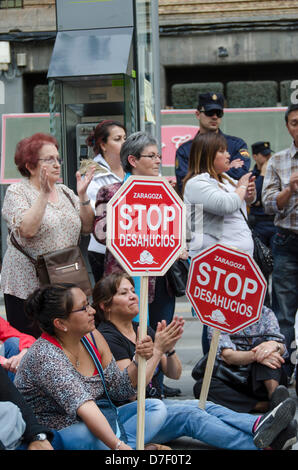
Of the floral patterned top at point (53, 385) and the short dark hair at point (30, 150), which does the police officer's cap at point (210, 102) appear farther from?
the floral patterned top at point (53, 385)

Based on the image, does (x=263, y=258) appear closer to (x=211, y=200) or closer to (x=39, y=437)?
(x=211, y=200)

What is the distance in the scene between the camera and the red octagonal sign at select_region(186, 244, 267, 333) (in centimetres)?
414

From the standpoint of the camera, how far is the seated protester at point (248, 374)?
4.98m

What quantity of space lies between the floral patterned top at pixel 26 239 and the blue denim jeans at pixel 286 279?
1.65 m

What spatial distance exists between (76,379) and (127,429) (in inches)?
18.3

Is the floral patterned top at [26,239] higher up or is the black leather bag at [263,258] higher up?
the floral patterned top at [26,239]

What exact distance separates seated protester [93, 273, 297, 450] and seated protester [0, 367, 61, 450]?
2.17 feet

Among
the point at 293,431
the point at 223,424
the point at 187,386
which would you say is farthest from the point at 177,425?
the point at 187,386

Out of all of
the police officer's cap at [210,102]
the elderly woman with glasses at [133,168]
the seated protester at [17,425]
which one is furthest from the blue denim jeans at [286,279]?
the seated protester at [17,425]

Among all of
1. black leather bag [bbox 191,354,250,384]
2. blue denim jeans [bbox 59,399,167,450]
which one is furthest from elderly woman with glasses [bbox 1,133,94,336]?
black leather bag [bbox 191,354,250,384]

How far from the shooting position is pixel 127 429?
412 cm

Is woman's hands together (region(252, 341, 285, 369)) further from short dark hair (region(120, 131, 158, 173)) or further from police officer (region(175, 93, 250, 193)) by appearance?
police officer (region(175, 93, 250, 193))

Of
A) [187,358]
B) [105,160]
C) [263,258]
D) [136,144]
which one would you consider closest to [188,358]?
[187,358]

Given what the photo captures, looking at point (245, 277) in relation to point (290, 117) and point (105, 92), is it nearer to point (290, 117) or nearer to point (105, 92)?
point (290, 117)
